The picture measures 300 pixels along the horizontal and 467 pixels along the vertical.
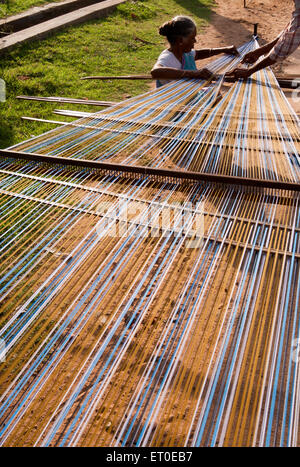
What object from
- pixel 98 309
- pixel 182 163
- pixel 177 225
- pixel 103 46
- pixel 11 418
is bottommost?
pixel 11 418

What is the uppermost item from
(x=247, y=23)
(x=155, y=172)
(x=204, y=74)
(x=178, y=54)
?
(x=247, y=23)

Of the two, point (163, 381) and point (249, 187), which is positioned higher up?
point (249, 187)

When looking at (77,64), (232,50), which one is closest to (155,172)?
(232,50)

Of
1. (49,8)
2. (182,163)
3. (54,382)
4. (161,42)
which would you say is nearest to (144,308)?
(54,382)

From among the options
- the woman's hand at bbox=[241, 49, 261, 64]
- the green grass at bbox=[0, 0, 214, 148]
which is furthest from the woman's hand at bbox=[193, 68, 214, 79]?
the green grass at bbox=[0, 0, 214, 148]

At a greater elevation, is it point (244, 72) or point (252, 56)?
point (252, 56)

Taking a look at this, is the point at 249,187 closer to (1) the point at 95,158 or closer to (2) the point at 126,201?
(2) the point at 126,201

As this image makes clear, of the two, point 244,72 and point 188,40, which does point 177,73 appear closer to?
point 188,40
